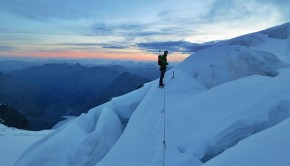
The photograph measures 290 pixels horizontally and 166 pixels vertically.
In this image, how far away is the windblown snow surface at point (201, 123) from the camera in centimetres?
908

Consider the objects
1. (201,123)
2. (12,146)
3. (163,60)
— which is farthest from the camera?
(12,146)

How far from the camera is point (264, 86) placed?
49.0 ft

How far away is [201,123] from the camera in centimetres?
1373

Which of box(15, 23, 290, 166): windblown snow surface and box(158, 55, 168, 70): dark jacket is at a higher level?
box(158, 55, 168, 70): dark jacket

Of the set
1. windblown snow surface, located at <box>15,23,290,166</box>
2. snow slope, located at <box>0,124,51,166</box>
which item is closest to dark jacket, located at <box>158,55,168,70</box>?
windblown snow surface, located at <box>15,23,290,166</box>

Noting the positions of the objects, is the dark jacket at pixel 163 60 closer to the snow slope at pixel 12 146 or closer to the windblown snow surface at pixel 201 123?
the windblown snow surface at pixel 201 123

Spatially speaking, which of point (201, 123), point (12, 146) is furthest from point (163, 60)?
point (12, 146)

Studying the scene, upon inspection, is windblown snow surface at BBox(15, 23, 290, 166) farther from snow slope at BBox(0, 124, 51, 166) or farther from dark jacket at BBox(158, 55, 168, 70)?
snow slope at BBox(0, 124, 51, 166)

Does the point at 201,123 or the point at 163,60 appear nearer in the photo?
the point at 201,123

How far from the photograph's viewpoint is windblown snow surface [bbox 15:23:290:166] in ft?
29.8

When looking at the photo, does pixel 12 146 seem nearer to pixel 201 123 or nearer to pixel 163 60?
pixel 163 60

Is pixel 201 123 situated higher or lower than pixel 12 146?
higher

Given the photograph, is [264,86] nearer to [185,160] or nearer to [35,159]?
[185,160]

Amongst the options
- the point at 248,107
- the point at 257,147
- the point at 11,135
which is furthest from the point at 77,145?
the point at 11,135
